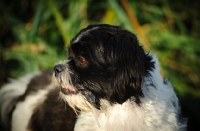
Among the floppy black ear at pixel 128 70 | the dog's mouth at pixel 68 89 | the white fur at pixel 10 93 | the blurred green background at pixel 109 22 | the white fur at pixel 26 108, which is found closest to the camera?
the floppy black ear at pixel 128 70

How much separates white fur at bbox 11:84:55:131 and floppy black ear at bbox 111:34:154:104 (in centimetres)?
108

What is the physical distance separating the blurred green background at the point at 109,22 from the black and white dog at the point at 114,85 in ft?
5.31

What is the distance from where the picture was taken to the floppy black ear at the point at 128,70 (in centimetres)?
279

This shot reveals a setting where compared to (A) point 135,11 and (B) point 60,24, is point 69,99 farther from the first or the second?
(A) point 135,11

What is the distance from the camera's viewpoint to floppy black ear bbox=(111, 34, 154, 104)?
279cm

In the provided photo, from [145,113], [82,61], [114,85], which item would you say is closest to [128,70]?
[114,85]

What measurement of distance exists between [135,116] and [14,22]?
260 centimetres

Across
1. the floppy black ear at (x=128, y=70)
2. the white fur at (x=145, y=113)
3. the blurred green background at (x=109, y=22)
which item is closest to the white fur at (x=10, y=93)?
the blurred green background at (x=109, y=22)

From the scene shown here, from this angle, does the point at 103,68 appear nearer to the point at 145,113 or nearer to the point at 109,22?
the point at 145,113

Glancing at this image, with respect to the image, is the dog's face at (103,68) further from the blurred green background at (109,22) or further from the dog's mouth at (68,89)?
the blurred green background at (109,22)

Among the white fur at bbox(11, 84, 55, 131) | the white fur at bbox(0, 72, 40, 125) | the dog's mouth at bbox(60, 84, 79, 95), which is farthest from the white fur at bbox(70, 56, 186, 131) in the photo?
the white fur at bbox(0, 72, 40, 125)

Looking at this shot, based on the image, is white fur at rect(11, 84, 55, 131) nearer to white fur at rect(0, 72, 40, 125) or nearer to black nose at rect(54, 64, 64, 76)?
white fur at rect(0, 72, 40, 125)

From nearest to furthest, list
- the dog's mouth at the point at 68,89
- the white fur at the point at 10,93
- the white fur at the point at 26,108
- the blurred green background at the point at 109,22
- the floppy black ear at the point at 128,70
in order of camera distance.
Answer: the floppy black ear at the point at 128,70 → the dog's mouth at the point at 68,89 → the white fur at the point at 26,108 → the white fur at the point at 10,93 → the blurred green background at the point at 109,22

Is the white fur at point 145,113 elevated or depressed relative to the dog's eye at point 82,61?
depressed
